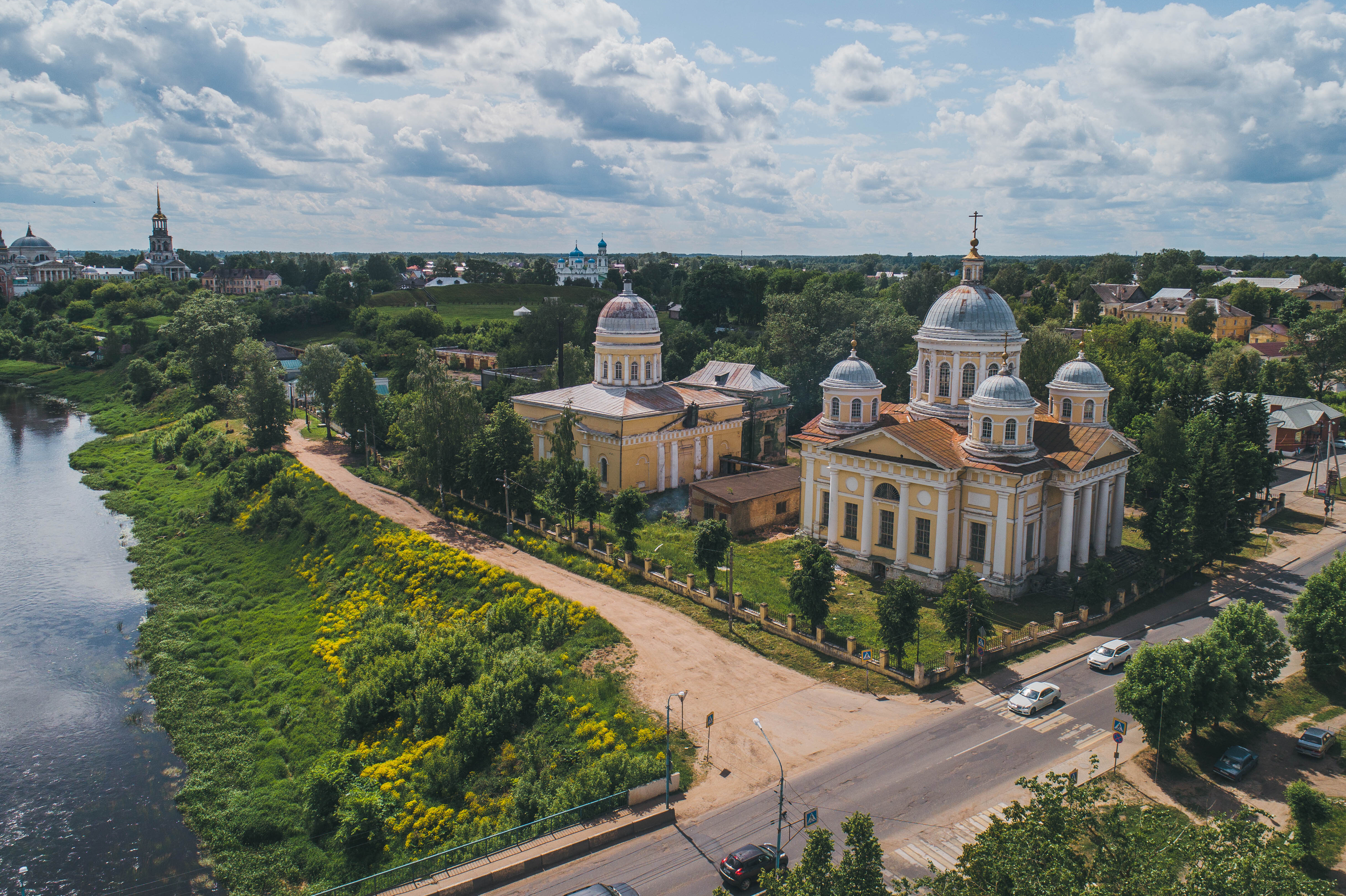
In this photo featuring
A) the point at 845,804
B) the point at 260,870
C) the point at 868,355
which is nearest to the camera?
the point at 845,804

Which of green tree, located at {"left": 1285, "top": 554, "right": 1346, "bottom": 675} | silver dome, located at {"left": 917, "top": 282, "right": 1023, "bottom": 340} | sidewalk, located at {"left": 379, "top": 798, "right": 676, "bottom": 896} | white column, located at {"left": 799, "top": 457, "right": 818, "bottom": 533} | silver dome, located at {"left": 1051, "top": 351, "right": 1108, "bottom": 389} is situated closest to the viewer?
sidewalk, located at {"left": 379, "top": 798, "right": 676, "bottom": 896}

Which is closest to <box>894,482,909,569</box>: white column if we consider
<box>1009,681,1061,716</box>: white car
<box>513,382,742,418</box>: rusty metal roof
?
<box>1009,681,1061,716</box>: white car

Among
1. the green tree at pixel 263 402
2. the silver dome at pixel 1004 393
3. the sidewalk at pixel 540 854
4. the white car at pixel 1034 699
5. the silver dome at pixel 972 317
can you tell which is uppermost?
the silver dome at pixel 972 317

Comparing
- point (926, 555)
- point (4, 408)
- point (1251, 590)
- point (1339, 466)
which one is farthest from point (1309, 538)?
point (4, 408)

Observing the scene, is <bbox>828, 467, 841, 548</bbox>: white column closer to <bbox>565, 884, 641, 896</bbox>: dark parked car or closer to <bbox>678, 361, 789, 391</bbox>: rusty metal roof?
<bbox>678, 361, 789, 391</bbox>: rusty metal roof

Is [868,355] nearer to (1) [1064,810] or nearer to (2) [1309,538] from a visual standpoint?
(2) [1309,538]

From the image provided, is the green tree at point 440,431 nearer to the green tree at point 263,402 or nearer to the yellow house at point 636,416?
the yellow house at point 636,416

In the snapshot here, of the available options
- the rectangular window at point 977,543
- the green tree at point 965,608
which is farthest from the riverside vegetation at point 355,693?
the rectangular window at point 977,543
